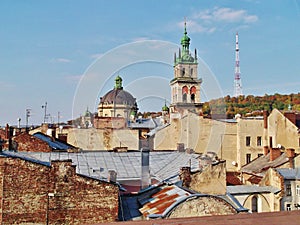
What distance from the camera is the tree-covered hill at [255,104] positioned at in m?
31.9

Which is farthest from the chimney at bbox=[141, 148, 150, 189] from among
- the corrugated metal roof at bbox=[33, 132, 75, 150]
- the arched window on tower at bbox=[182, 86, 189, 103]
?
the arched window on tower at bbox=[182, 86, 189, 103]

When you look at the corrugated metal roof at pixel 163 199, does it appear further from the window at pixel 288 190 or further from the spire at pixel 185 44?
the spire at pixel 185 44

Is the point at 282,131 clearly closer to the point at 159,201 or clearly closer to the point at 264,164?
the point at 264,164

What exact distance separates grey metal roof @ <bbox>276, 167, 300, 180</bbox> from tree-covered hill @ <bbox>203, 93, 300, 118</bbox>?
10100 mm

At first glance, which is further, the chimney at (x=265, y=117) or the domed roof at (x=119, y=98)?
the domed roof at (x=119, y=98)

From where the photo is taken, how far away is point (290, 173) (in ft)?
53.2

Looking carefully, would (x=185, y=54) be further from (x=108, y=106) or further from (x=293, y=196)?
(x=293, y=196)

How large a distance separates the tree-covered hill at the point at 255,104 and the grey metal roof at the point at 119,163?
1268 centimetres

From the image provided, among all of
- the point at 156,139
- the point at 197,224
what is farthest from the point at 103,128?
the point at 197,224

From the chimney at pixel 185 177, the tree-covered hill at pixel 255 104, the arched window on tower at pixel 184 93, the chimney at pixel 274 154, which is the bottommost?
the chimney at pixel 185 177

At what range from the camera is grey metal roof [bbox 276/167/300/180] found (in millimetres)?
15844

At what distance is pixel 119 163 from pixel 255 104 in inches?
1146

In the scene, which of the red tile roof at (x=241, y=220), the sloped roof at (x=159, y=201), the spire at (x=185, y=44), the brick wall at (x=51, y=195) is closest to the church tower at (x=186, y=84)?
the spire at (x=185, y=44)

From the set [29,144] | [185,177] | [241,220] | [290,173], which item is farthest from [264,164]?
[241,220]
